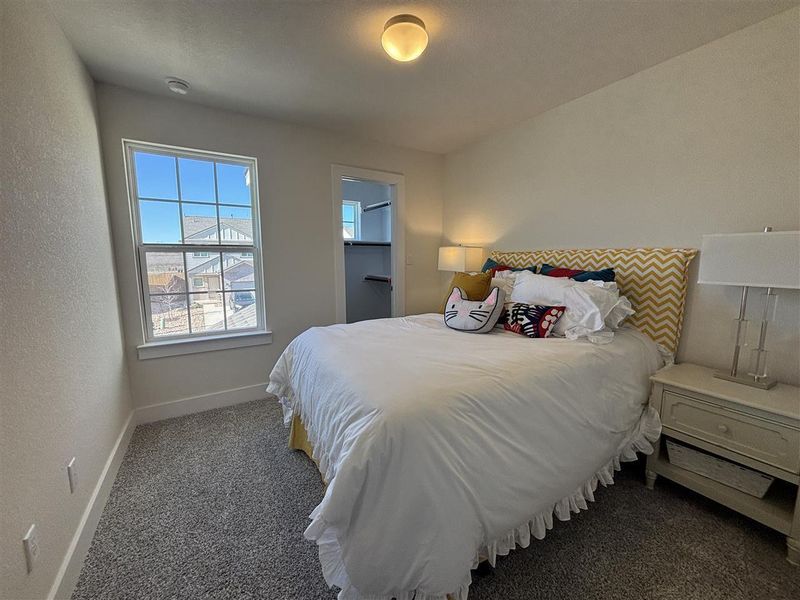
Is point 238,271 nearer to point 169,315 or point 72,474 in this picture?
point 169,315

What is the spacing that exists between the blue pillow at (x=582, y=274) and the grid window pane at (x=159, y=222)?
2.96m

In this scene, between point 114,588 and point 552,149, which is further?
point 552,149

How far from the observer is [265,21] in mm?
1675

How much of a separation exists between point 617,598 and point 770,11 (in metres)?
2.77

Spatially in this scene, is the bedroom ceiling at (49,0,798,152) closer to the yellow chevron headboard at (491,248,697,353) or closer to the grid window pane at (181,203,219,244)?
the grid window pane at (181,203,219,244)

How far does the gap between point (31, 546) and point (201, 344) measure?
1.80m

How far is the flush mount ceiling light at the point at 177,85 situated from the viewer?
7.23ft

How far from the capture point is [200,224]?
8.89ft

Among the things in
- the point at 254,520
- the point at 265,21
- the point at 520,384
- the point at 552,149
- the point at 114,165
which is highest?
the point at 265,21

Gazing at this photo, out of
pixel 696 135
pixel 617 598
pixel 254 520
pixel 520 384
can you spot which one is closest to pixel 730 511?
pixel 617 598

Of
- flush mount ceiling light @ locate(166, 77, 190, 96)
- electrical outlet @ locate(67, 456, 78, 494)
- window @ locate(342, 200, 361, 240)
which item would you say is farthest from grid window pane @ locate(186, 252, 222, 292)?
window @ locate(342, 200, 361, 240)

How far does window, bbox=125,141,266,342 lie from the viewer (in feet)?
8.30

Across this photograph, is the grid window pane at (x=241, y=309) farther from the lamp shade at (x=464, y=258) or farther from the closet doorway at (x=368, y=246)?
the lamp shade at (x=464, y=258)

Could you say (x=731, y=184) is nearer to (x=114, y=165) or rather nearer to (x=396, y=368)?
(x=396, y=368)
